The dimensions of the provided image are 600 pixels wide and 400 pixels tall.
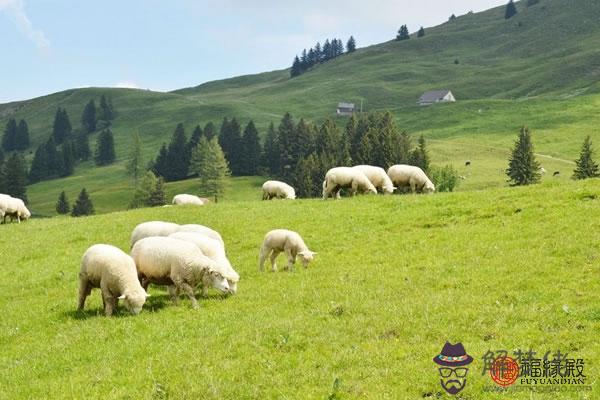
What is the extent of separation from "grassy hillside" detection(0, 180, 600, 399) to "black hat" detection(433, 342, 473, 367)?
18cm

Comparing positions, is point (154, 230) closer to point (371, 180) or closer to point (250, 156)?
point (371, 180)

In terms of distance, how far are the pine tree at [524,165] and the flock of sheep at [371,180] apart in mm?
55738

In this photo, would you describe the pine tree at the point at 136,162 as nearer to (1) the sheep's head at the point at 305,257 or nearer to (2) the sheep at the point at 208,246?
(2) the sheep at the point at 208,246

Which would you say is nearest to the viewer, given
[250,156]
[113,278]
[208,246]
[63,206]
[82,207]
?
[113,278]

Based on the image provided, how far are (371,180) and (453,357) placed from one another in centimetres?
2697

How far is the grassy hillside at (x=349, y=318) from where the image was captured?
423 inches

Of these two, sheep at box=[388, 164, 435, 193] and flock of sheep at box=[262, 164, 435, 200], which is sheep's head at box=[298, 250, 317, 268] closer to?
flock of sheep at box=[262, 164, 435, 200]

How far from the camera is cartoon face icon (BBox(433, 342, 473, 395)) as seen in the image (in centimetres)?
970

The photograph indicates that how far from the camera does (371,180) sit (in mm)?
37156

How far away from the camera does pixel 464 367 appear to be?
10.2 meters

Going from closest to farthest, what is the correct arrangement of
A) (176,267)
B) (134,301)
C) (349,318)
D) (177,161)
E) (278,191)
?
(349,318), (134,301), (176,267), (278,191), (177,161)

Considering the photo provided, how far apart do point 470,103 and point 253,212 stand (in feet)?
525

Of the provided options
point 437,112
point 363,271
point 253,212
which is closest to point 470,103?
point 437,112

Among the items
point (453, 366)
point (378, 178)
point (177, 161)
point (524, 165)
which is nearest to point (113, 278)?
point (453, 366)
